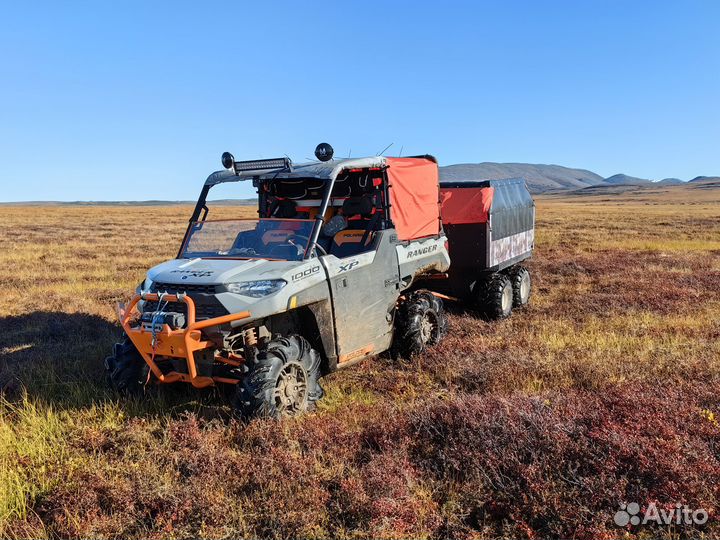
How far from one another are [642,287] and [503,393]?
868 cm

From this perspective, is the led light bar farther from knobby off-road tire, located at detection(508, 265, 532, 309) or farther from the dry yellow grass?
knobby off-road tire, located at detection(508, 265, 532, 309)

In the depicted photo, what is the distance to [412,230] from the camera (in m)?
8.52

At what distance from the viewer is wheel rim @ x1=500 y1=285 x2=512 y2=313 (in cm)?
1105

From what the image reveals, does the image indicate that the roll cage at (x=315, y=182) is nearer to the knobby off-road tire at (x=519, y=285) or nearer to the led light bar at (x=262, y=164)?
the led light bar at (x=262, y=164)

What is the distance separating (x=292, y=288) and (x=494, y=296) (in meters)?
5.89

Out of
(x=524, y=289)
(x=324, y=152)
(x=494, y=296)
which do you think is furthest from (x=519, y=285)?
(x=324, y=152)

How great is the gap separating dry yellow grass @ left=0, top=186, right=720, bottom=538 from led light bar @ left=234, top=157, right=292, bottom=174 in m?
2.84

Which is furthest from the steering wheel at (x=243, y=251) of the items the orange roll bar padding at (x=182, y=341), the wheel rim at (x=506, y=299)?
the wheel rim at (x=506, y=299)

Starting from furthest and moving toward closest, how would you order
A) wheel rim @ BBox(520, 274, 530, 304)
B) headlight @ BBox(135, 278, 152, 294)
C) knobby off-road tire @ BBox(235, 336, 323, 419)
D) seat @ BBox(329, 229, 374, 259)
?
wheel rim @ BBox(520, 274, 530, 304) < seat @ BBox(329, 229, 374, 259) < headlight @ BBox(135, 278, 152, 294) < knobby off-road tire @ BBox(235, 336, 323, 419)

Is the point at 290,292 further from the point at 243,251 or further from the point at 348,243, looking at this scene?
the point at 348,243

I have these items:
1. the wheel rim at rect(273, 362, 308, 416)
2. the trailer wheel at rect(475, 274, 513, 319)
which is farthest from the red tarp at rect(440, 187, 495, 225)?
the wheel rim at rect(273, 362, 308, 416)

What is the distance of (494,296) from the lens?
35.7 feet

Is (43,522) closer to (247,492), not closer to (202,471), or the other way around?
(202,471)

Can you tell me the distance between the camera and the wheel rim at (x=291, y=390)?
19.2ft
